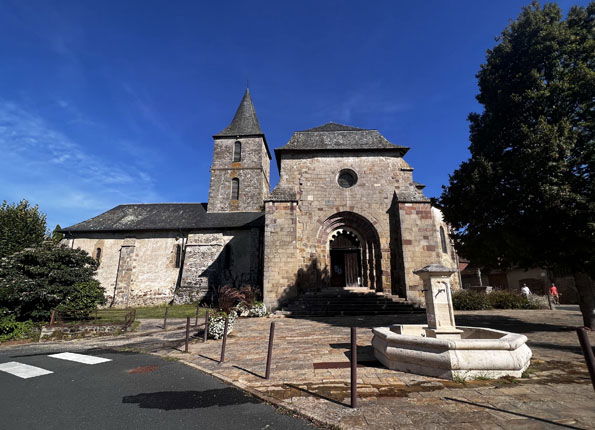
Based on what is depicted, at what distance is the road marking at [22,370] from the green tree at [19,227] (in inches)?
725

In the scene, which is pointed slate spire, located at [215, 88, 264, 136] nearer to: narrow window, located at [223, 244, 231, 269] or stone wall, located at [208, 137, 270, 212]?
stone wall, located at [208, 137, 270, 212]

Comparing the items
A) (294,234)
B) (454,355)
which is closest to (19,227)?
(294,234)

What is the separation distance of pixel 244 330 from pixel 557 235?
962cm

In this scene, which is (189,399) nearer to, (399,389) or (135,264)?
(399,389)

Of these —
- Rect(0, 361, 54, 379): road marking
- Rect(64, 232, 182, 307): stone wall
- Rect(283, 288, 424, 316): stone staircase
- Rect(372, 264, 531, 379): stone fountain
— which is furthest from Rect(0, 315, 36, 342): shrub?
Rect(372, 264, 531, 379): stone fountain

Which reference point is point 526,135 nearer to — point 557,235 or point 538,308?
point 557,235

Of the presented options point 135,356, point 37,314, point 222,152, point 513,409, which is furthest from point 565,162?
point 222,152

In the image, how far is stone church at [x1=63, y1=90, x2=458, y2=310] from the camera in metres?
13.6

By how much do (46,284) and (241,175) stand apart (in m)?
16.8

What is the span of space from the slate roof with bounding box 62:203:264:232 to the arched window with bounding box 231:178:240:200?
192 centimetres

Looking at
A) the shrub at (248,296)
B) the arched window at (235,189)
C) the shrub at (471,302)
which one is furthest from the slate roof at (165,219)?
the shrub at (471,302)

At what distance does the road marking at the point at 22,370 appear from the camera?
5.53 meters

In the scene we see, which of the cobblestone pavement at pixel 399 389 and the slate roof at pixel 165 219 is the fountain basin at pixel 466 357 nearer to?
the cobblestone pavement at pixel 399 389

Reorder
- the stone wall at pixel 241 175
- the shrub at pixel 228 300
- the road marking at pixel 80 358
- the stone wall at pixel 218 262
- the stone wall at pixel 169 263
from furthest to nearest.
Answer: the stone wall at pixel 241 175
the stone wall at pixel 169 263
the stone wall at pixel 218 262
the shrub at pixel 228 300
the road marking at pixel 80 358
